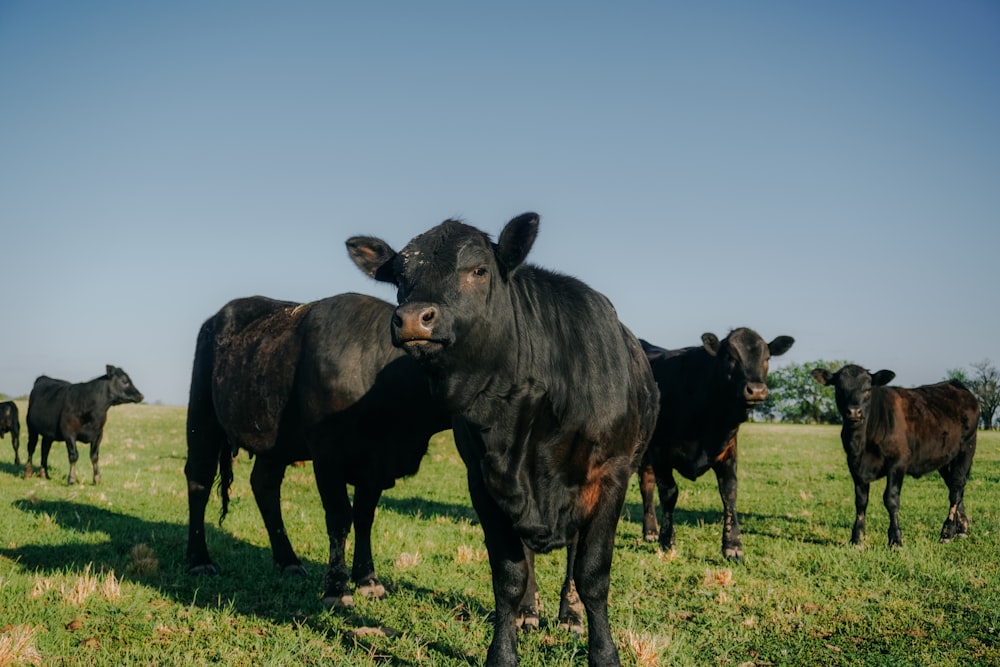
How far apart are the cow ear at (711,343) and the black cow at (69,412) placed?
1241cm

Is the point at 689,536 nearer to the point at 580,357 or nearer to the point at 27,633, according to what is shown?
the point at 580,357

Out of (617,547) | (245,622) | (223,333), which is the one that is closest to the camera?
(245,622)

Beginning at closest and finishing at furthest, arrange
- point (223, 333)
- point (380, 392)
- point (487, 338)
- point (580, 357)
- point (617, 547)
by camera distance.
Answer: point (487, 338) < point (580, 357) < point (380, 392) < point (223, 333) < point (617, 547)

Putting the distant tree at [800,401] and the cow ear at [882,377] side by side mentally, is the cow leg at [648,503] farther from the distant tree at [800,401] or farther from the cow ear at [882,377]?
the distant tree at [800,401]

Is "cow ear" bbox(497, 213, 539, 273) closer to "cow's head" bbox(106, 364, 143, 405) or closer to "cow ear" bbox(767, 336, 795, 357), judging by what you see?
"cow ear" bbox(767, 336, 795, 357)

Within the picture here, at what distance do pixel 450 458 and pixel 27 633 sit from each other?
14.9 m

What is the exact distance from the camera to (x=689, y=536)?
32.3 ft

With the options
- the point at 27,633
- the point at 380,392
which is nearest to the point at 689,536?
the point at 380,392

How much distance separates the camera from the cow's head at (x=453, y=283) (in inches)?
160

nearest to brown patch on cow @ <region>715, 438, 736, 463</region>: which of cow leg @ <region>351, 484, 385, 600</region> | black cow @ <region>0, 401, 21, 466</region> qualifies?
cow leg @ <region>351, 484, 385, 600</region>

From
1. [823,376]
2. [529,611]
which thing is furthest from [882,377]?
[529,611]

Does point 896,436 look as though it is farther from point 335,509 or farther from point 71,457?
point 71,457

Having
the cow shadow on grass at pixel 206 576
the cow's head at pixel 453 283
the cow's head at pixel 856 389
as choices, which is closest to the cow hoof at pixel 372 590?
the cow shadow on grass at pixel 206 576

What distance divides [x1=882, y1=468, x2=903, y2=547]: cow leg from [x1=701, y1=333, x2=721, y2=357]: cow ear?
9.33 feet
